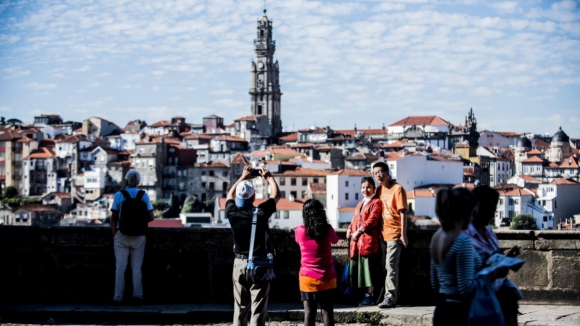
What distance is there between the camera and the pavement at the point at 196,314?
221 inches

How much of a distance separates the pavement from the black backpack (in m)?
0.61

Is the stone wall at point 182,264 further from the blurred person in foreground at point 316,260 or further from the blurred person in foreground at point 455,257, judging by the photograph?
the blurred person in foreground at point 455,257

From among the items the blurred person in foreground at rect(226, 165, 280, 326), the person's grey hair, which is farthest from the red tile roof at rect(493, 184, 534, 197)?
the blurred person in foreground at rect(226, 165, 280, 326)

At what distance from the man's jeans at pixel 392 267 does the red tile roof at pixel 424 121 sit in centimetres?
10203

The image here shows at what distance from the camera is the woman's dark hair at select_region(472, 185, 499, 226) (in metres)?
3.98

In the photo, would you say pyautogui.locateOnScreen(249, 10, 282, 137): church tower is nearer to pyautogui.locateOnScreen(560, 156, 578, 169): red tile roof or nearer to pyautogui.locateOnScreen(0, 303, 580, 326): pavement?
pyautogui.locateOnScreen(560, 156, 578, 169): red tile roof

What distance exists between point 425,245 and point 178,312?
6.47 ft

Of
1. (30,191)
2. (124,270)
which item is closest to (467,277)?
(124,270)

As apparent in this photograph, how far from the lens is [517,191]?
64500mm

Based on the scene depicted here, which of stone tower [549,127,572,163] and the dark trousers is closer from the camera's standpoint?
the dark trousers

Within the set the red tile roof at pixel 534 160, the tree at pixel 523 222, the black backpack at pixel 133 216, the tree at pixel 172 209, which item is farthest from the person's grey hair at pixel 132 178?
the red tile roof at pixel 534 160

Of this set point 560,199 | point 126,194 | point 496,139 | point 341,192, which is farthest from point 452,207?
point 496,139

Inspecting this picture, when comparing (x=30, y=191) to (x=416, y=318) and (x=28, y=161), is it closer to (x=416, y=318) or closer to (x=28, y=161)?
(x=28, y=161)

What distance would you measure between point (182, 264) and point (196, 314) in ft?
2.20
